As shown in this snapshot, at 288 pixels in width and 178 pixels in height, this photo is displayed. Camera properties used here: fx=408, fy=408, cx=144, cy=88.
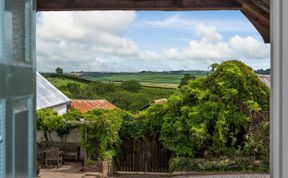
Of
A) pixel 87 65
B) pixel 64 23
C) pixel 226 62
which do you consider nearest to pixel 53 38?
pixel 64 23

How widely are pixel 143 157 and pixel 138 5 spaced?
7335 mm

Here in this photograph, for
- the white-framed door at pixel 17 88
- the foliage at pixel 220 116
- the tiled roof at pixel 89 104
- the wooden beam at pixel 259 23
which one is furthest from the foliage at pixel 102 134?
the white-framed door at pixel 17 88

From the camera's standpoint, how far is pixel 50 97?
12562mm

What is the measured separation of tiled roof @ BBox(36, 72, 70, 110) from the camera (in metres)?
11.9

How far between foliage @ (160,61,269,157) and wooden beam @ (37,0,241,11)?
656 cm

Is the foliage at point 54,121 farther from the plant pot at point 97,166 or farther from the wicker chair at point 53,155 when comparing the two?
the plant pot at point 97,166

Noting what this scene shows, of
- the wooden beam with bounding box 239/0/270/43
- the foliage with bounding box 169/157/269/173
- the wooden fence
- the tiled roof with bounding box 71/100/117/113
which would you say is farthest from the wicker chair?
the wooden beam with bounding box 239/0/270/43

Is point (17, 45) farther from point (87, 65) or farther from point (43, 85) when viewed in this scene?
point (87, 65)

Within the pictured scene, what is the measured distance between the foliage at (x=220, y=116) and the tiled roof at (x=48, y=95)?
383 cm

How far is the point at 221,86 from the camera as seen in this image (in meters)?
9.85

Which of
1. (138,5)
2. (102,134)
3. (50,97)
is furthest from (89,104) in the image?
(138,5)

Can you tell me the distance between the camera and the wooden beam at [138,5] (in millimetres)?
3197

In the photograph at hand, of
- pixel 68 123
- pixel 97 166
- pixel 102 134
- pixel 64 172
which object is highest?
pixel 68 123

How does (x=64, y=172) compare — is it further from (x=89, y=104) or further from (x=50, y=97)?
(x=89, y=104)
